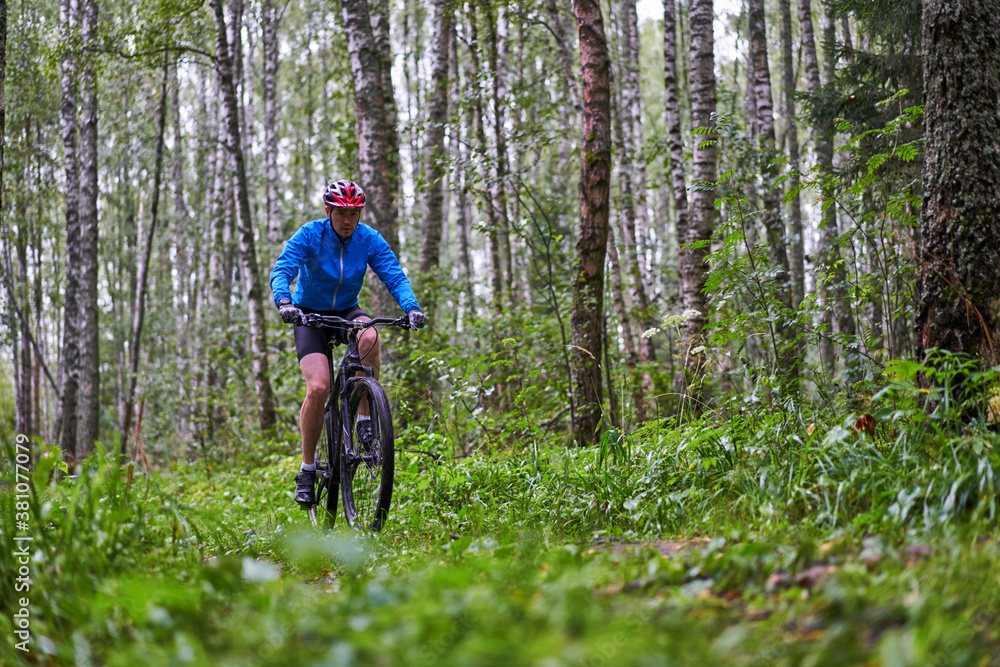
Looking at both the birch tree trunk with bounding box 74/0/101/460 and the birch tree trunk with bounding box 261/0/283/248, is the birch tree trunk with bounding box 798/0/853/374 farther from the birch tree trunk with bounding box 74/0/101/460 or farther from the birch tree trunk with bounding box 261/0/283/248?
the birch tree trunk with bounding box 261/0/283/248

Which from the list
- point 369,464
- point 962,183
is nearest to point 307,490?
point 369,464

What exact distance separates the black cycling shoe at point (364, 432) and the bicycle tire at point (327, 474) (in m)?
0.34

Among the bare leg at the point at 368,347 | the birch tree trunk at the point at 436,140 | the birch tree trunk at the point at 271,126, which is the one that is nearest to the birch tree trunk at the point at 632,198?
the birch tree trunk at the point at 436,140

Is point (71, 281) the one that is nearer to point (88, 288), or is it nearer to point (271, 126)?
point (88, 288)

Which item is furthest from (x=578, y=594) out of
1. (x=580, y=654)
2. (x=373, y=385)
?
(x=373, y=385)

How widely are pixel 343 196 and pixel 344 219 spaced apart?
0.18 meters

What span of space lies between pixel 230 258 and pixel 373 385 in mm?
23254

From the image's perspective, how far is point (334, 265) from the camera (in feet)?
17.1

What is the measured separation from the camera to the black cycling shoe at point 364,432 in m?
4.68

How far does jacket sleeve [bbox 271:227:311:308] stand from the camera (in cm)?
485

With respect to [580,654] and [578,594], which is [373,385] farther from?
[580,654]

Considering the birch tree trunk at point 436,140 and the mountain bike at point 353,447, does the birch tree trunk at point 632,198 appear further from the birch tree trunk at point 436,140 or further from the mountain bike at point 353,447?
the mountain bike at point 353,447

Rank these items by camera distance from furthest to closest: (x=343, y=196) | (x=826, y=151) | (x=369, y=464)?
(x=826, y=151) < (x=343, y=196) < (x=369, y=464)

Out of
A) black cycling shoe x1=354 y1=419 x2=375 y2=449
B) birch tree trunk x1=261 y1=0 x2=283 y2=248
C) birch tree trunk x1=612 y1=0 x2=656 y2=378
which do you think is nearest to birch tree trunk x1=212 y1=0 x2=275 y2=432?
Answer: birch tree trunk x1=612 y1=0 x2=656 y2=378
